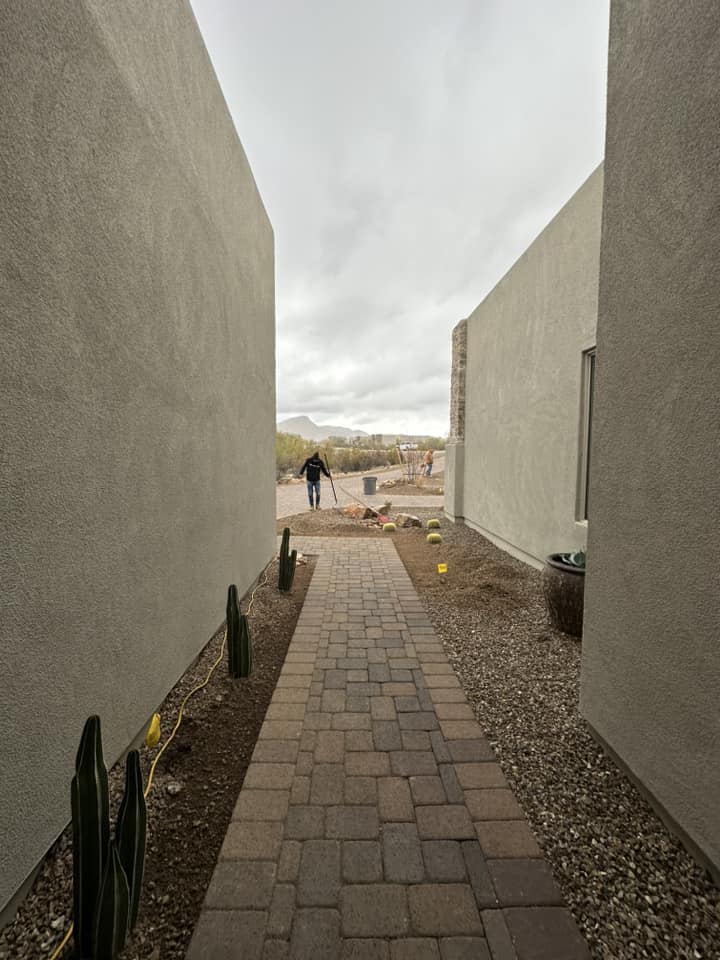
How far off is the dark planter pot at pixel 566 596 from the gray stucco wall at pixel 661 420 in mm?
1364

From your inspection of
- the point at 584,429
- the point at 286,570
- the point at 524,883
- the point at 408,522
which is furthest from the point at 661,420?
the point at 408,522

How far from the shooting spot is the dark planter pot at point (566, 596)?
3.43m

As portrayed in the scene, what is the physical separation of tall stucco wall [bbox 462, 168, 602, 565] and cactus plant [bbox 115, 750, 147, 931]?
443cm

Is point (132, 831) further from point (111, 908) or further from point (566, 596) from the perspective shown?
point (566, 596)

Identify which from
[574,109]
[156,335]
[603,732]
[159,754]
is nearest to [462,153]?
[574,109]

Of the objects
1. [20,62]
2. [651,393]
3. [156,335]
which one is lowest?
[651,393]

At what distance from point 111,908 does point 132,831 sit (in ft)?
0.52

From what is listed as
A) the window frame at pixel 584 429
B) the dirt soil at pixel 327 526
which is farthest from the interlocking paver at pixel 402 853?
the dirt soil at pixel 327 526

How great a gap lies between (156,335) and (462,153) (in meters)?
7.55

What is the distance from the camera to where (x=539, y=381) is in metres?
5.55

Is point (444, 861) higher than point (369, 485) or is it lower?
lower

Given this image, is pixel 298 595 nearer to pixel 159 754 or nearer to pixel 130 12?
pixel 159 754

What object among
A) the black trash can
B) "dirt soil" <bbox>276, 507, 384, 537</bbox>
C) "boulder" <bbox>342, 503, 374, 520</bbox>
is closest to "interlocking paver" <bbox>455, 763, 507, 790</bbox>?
"dirt soil" <bbox>276, 507, 384, 537</bbox>

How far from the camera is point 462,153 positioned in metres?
7.30
